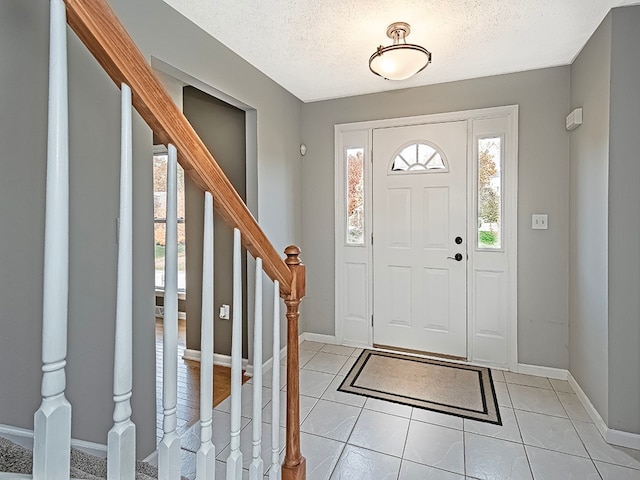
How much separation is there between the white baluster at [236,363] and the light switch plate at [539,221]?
269 centimetres

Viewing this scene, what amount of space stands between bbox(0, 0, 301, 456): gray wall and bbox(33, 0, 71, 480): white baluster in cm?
96

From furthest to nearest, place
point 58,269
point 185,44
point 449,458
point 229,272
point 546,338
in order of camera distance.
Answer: point 229,272 < point 546,338 < point 185,44 < point 449,458 < point 58,269

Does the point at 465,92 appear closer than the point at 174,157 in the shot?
No

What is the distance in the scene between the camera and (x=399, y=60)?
2225 mm

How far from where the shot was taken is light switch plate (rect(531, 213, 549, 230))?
284 centimetres

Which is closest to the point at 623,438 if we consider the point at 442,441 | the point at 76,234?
the point at 442,441

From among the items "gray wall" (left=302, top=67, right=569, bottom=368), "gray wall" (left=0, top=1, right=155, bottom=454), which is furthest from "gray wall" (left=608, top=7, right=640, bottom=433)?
"gray wall" (left=0, top=1, right=155, bottom=454)

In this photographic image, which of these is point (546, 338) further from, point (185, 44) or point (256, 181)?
point (185, 44)

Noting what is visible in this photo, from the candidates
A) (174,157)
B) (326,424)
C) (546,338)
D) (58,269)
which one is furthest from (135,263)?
(546,338)

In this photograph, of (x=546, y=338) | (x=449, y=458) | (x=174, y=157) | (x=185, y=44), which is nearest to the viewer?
(x=174, y=157)

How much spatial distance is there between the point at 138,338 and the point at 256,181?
1531 mm

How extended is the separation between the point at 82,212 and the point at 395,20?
1.97 meters

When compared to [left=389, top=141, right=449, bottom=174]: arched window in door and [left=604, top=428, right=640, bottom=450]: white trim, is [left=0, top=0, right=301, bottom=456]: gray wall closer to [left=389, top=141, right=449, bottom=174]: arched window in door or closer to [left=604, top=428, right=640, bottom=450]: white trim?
[left=389, top=141, right=449, bottom=174]: arched window in door

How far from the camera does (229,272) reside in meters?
3.06
